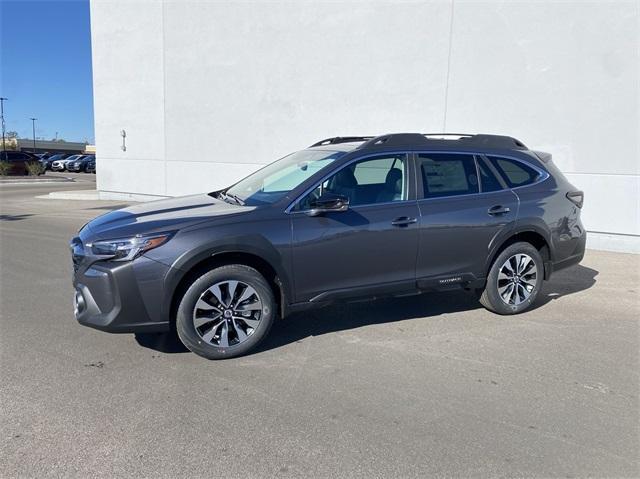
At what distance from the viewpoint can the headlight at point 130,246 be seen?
3754 millimetres

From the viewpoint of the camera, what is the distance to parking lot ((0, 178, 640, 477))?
2795 mm

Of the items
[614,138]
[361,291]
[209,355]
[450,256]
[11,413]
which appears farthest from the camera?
[614,138]

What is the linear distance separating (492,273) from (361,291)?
1.52 metres

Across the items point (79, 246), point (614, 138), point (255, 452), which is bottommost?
point (255, 452)

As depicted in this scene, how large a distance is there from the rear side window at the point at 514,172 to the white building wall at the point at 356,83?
187 inches

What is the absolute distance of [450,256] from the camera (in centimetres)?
482

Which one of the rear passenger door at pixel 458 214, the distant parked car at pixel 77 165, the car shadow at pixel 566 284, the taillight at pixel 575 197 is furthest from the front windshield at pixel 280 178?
the distant parked car at pixel 77 165

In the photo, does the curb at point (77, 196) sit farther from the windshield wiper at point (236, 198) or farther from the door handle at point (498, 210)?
the door handle at point (498, 210)

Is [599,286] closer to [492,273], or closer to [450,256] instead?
[492,273]

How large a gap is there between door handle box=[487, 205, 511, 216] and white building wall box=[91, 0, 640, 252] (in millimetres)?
5263

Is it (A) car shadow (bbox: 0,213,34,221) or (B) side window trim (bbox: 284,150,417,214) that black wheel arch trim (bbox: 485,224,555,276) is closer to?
(B) side window trim (bbox: 284,150,417,214)

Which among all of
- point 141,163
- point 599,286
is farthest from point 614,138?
point 141,163

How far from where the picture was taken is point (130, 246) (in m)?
3.76

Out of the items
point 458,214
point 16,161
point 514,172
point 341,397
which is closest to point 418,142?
point 458,214
